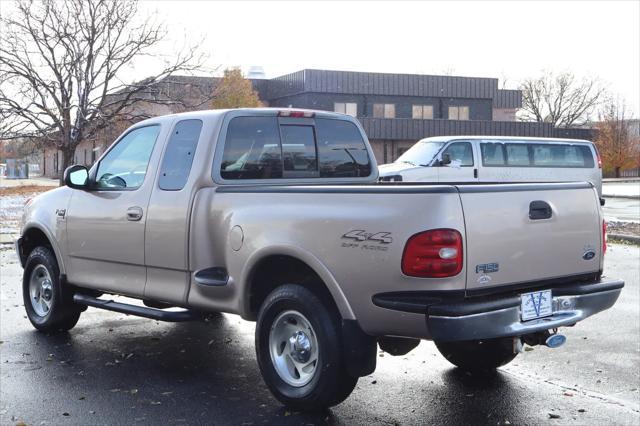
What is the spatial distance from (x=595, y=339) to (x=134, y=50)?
3168cm

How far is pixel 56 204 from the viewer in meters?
7.41

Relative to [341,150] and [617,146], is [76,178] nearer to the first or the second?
[341,150]

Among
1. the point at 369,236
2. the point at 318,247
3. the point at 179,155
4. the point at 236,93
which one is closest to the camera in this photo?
the point at 369,236

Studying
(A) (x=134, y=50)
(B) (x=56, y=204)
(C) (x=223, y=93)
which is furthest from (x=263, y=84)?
(B) (x=56, y=204)

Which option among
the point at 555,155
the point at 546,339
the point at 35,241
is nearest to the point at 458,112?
the point at 555,155

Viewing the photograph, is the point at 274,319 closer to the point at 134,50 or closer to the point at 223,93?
the point at 134,50

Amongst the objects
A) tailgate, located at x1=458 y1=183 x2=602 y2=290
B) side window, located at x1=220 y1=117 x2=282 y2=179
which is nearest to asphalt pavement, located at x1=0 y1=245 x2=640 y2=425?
tailgate, located at x1=458 y1=183 x2=602 y2=290

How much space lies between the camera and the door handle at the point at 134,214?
6302mm

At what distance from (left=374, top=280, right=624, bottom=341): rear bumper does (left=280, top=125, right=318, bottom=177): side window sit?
6.67 ft

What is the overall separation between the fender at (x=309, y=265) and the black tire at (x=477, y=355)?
134cm

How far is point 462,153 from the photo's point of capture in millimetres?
21312

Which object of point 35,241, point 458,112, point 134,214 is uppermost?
point 458,112

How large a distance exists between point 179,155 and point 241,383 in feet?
6.10

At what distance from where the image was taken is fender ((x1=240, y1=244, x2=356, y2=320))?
479cm
